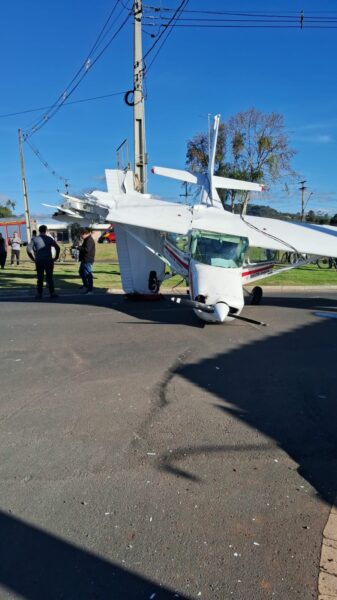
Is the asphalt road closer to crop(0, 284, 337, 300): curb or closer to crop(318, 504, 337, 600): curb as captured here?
crop(318, 504, 337, 600): curb

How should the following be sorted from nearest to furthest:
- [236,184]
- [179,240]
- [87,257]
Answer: [179,240]
[87,257]
[236,184]

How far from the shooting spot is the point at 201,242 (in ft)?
36.6

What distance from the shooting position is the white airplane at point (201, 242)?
1011 cm

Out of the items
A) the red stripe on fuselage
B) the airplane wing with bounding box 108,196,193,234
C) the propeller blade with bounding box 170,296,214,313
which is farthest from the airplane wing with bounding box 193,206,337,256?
the propeller blade with bounding box 170,296,214,313

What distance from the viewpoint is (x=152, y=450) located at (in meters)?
4.30

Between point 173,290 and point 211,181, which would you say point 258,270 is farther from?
point 211,181

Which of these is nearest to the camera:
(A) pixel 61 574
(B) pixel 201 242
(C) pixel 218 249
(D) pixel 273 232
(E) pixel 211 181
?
(A) pixel 61 574

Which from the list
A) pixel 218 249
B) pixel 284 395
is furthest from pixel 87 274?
pixel 284 395

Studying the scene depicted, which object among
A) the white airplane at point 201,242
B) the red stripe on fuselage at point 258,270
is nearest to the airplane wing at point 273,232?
the white airplane at point 201,242

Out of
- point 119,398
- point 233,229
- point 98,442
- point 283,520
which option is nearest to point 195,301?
point 233,229

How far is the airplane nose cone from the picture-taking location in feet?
31.0

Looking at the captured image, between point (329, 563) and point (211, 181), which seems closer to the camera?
point (329, 563)

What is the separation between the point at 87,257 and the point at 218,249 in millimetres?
5719

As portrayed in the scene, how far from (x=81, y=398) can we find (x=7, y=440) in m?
1.28
